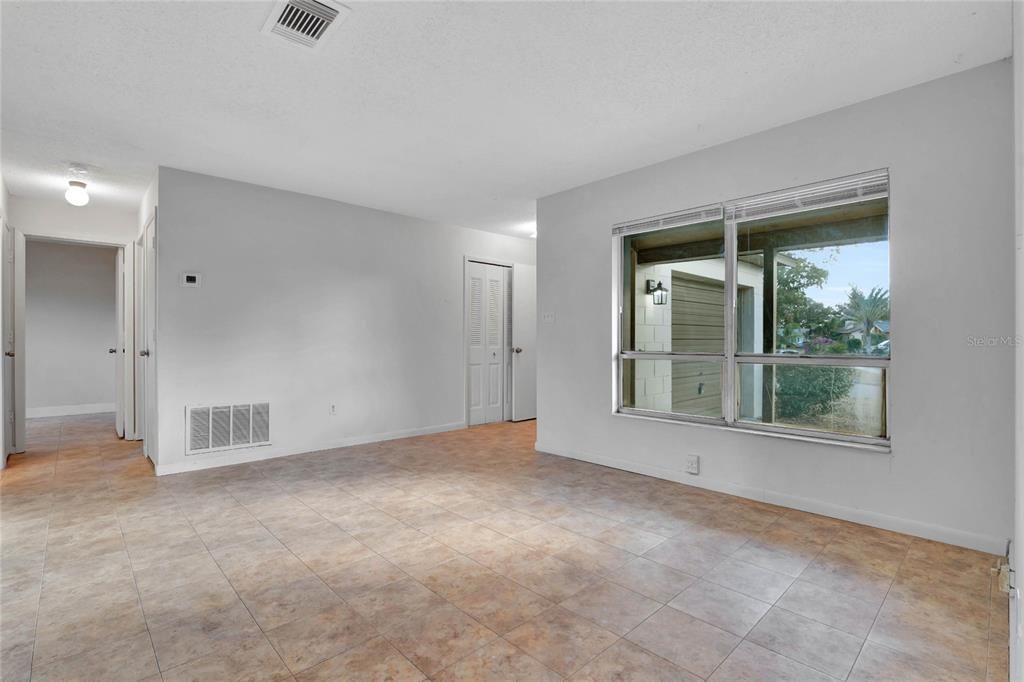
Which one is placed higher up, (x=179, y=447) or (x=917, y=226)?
(x=917, y=226)

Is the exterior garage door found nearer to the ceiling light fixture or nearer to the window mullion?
the window mullion

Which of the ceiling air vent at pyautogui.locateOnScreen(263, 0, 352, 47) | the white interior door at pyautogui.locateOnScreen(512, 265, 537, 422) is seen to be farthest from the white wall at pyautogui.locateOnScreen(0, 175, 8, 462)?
the white interior door at pyautogui.locateOnScreen(512, 265, 537, 422)

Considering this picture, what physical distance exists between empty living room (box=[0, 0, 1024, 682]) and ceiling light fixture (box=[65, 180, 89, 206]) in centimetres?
2

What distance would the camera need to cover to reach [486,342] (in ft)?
22.8

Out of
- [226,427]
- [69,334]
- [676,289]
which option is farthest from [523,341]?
[69,334]

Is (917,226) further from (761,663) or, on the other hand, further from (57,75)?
(57,75)

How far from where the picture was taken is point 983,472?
2.73m

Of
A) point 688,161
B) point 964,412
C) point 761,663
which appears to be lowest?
point 761,663

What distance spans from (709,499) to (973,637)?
1731 mm

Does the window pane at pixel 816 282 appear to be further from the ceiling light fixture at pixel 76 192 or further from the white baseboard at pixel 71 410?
the white baseboard at pixel 71 410

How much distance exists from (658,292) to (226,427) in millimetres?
4169

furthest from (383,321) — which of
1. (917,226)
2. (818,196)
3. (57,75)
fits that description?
(917,226)

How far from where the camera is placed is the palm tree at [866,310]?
3145mm

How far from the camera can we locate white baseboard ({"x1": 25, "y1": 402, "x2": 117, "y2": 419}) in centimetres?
754
